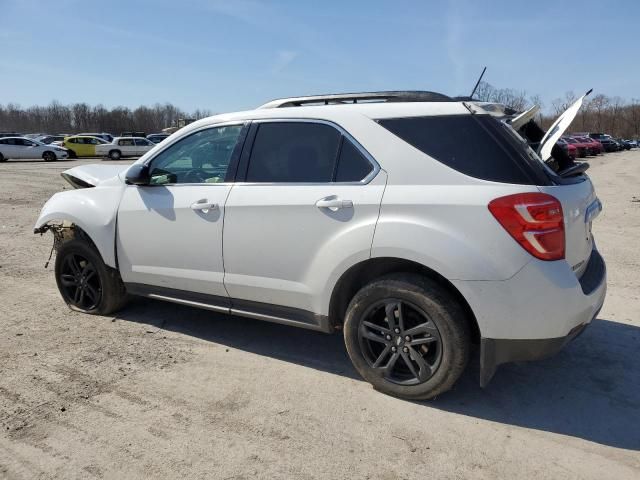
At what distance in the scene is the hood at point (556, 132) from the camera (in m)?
3.36

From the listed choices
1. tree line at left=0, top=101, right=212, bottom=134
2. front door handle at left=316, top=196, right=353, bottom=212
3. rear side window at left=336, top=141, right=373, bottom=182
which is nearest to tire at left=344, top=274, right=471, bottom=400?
front door handle at left=316, top=196, right=353, bottom=212

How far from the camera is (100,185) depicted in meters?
4.51

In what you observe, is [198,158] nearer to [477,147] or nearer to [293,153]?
[293,153]

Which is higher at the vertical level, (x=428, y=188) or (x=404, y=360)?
(x=428, y=188)

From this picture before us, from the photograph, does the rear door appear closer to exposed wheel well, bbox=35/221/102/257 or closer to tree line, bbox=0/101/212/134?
exposed wheel well, bbox=35/221/102/257

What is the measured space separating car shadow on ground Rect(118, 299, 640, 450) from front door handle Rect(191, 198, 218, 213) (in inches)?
46.7

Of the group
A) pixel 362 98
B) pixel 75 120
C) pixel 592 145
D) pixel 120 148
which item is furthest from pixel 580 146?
pixel 75 120

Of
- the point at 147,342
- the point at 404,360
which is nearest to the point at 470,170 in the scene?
the point at 404,360

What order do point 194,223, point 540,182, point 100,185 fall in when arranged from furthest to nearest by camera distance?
point 100,185 < point 194,223 < point 540,182

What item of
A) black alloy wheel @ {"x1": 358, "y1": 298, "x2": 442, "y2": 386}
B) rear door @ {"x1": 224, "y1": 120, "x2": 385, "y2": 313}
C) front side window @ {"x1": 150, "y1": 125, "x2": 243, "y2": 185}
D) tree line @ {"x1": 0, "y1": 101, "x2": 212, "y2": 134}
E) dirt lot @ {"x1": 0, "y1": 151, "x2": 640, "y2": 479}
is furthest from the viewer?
tree line @ {"x1": 0, "y1": 101, "x2": 212, "y2": 134}

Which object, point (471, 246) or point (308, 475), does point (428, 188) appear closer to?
point (471, 246)

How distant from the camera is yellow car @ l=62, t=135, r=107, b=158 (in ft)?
124

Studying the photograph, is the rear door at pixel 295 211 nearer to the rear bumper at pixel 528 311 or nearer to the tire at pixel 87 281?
the rear bumper at pixel 528 311

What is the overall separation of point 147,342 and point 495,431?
9.19ft
